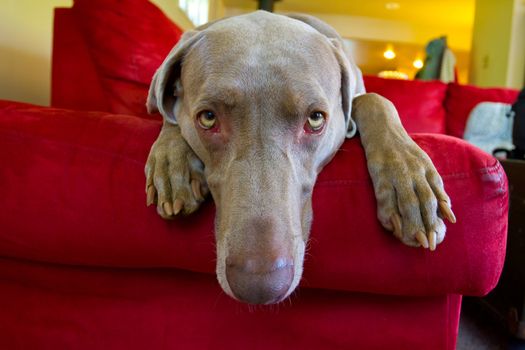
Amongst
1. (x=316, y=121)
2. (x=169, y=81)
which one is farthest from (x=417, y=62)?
(x=316, y=121)

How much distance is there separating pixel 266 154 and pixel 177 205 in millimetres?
216

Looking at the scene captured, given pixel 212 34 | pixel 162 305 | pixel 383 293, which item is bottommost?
pixel 162 305

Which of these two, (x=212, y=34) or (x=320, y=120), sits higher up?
(x=212, y=34)

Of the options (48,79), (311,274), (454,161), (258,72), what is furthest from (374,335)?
(48,79)

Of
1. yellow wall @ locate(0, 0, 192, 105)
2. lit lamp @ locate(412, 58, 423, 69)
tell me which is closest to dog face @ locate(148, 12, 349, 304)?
yellow wall @ locate(0, 0, 192, 105)

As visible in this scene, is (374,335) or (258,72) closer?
(258,72)

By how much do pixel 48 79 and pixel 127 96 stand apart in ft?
3.51

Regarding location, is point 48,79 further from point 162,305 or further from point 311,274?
point 311,274

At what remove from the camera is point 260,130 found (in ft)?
3.15

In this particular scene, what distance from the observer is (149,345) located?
1.20 meters

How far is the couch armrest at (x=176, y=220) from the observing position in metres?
1.01

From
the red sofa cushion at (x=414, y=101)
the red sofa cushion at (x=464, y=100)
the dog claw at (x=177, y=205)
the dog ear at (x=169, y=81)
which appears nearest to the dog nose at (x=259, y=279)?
the dog claw at (x=177, y=205)

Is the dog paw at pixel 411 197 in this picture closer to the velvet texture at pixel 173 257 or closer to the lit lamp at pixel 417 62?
the velvet texture at pixel 173 257

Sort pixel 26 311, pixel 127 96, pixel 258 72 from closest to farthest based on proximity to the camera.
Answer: pixel 258 72 → pixel 26 311 → pixel 127 96
